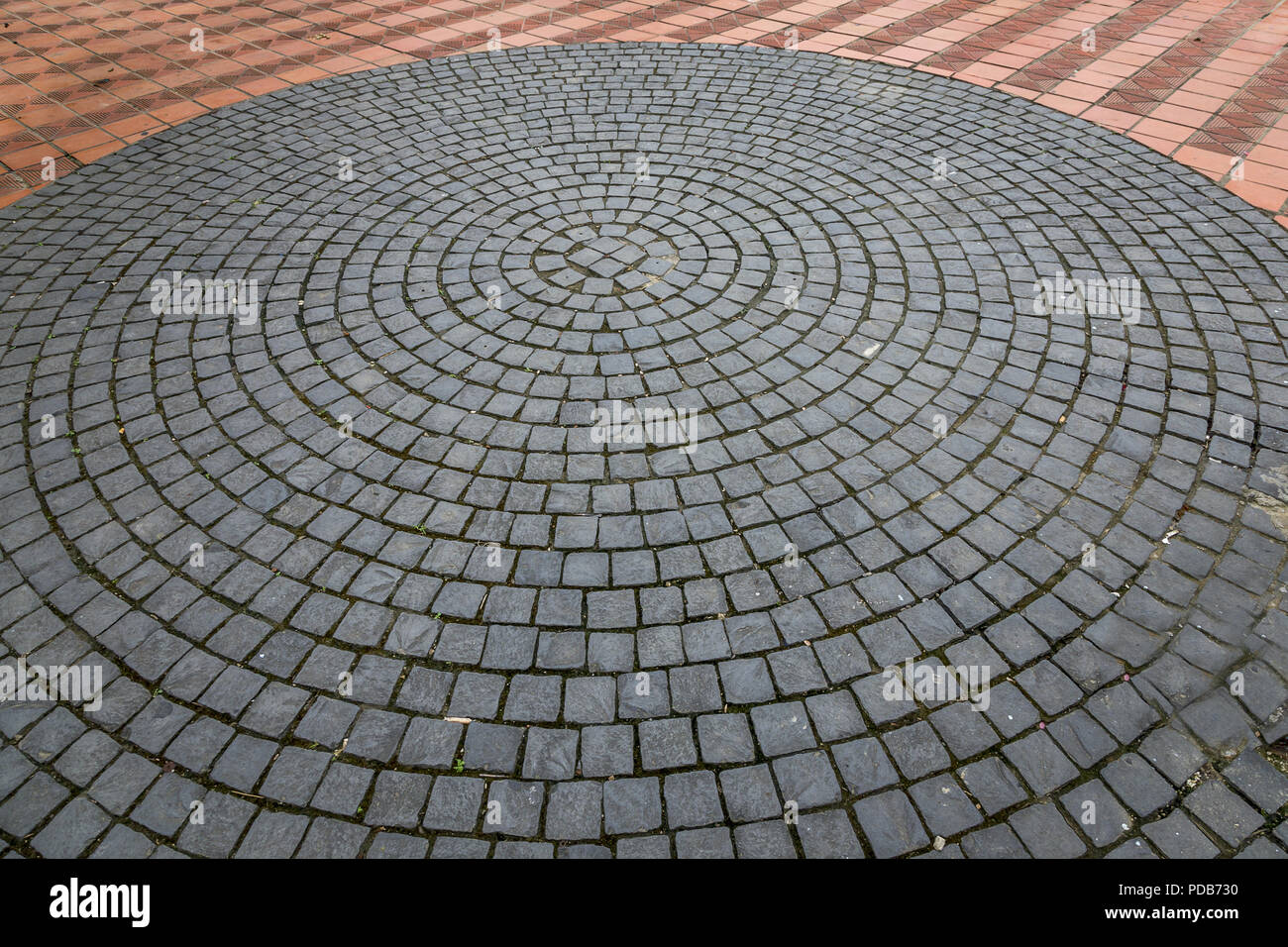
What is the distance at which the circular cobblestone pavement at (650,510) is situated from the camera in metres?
2.84

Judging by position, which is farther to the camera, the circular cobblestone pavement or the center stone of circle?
the center stone of circle

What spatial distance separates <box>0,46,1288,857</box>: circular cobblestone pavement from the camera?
2.84 metres

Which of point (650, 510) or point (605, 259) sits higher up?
point (605, 259)

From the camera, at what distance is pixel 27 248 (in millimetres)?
5797

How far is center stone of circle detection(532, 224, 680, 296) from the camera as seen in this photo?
530 cm

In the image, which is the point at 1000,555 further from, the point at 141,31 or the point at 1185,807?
the point at 141,31

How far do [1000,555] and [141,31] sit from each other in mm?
11451

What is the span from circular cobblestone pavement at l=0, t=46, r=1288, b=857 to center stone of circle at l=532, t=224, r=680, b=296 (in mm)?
45

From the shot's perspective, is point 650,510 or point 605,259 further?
point 605,259

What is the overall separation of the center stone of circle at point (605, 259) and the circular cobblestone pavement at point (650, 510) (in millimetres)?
45

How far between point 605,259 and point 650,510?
2.45 m

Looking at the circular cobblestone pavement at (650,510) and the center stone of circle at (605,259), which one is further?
the center stone of circle at (605,259)

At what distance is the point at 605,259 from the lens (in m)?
5.53
